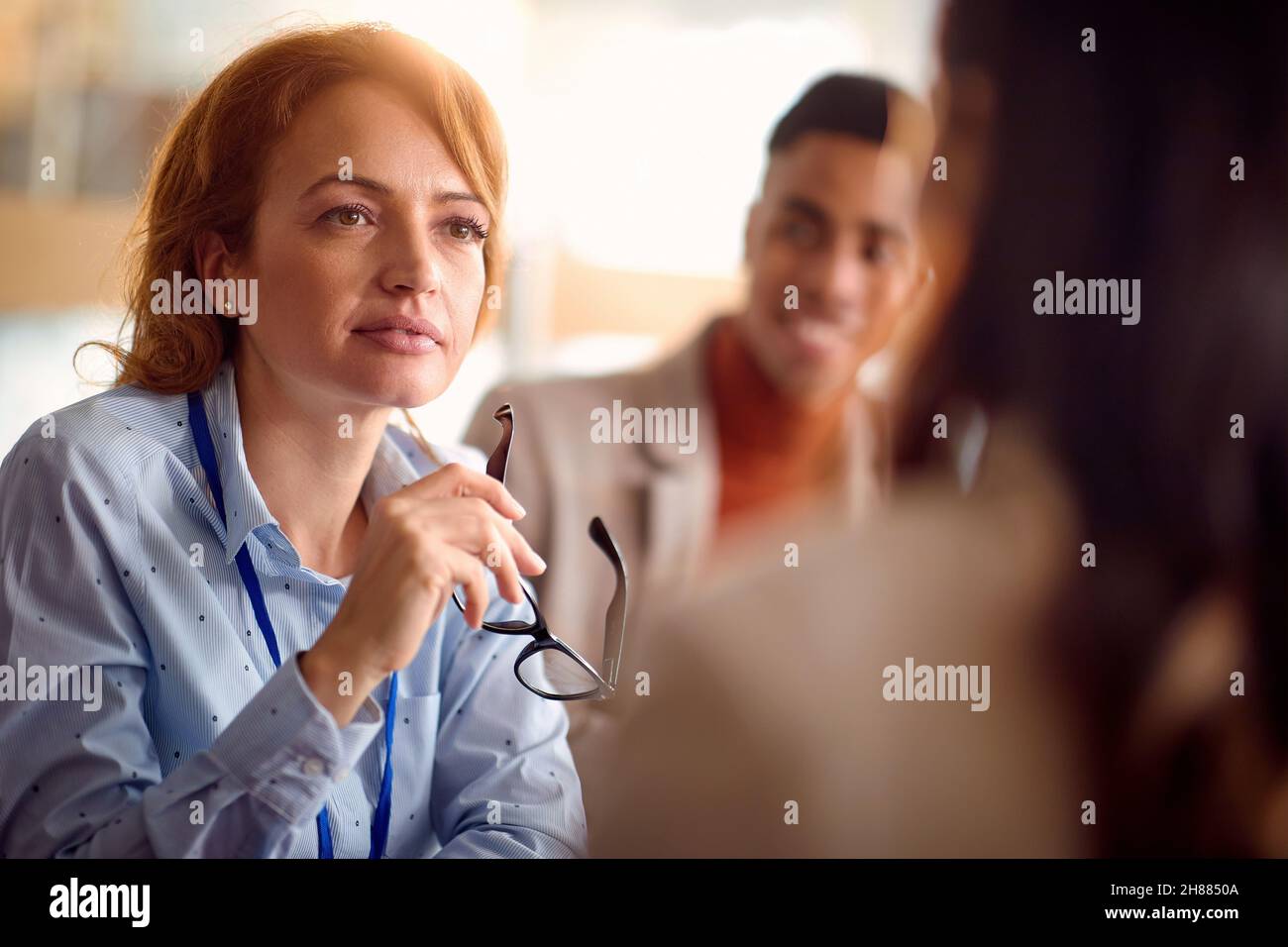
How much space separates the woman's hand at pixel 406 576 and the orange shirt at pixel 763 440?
11.8 inches

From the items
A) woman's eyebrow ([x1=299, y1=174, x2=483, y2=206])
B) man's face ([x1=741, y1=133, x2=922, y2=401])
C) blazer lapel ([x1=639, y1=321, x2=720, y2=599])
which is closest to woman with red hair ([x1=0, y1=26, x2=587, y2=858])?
woman's eyebrow ([x1=299, y1=174, x2=483, y2=206])

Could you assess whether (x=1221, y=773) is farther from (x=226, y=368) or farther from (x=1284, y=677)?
(x=226, y=368)

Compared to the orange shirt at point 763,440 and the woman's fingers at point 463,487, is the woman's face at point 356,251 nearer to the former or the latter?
the woman's fingers at point 463,487

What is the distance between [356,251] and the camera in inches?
34.3

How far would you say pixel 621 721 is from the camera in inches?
41.4

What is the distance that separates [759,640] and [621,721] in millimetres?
167

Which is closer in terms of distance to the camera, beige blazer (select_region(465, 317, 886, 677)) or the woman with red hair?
the woman with red hair

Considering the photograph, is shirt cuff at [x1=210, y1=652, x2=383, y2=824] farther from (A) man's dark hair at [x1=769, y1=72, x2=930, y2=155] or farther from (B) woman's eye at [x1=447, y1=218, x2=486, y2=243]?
(A) man's dark hair at [x1=769, y1=72, x2=930, y2=155]

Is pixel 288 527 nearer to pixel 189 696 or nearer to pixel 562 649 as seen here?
pixel 189 696

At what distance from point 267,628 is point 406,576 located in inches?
7.1

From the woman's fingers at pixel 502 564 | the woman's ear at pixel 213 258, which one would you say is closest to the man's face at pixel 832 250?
the woman's fingers at pixel 502 564

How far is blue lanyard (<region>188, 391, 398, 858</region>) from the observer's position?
876mm

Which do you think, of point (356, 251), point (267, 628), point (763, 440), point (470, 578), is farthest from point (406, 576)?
point (763, 440)
